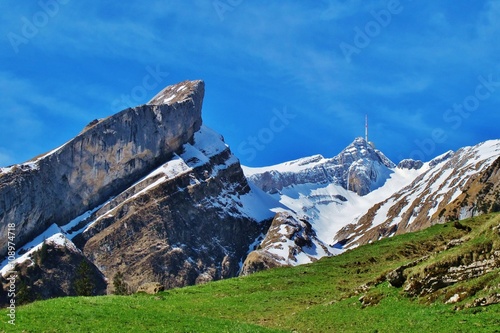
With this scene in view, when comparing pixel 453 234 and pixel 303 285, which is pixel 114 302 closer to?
pixel 303 285

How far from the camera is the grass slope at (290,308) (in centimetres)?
3647

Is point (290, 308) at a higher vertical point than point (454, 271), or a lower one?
higher

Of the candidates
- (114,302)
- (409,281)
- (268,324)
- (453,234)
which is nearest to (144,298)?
(114,302)

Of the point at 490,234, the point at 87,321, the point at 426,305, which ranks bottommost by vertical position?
the point at 426,305

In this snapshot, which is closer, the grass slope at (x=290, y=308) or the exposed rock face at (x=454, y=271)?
the grass slope at (x=290, y=308)

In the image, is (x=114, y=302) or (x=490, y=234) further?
(x=114, y=302)

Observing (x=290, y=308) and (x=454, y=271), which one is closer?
(x=454, y=271)

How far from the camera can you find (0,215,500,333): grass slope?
36.5 metres

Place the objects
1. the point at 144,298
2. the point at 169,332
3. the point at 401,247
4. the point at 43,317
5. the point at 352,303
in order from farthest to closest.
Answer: the point at 401,247, the point at 144,298, the point at 352,303, the point at 43,317, the point at 169,332

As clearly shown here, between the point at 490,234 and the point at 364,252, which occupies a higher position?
the point at 364,252

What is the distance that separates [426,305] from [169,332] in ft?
53.0

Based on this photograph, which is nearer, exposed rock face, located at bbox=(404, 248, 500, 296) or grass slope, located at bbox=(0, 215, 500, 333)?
grass slope, located at bbox=(0, 215, 500, 333)

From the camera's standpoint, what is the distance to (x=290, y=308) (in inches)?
2057

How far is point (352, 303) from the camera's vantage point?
46.4 metres
